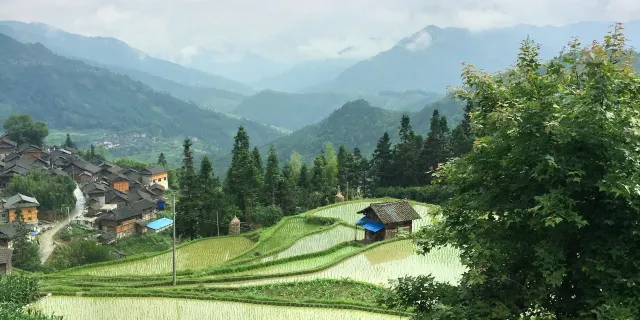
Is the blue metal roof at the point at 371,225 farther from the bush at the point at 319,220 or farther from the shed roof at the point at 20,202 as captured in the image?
the shed roof at the point at 20,202

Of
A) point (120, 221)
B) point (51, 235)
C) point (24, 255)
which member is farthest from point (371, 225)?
point (51, 235)

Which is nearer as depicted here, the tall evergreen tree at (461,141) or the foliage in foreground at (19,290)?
the foliage in foreground at (19,290)

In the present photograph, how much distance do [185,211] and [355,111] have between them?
120273 mm

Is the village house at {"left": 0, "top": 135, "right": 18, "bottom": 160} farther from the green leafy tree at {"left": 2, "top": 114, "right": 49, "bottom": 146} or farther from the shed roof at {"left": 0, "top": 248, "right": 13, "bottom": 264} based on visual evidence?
the shed roof at {"left": 0, "top": 248, "right": 13, "bottom": 264}

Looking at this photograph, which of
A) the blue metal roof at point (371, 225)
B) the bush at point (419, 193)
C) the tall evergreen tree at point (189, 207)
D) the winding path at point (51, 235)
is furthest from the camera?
the bush at point (419, 193)

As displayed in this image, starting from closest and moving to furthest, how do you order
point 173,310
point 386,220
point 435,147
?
point 173,310
point 386,220
point 435,147

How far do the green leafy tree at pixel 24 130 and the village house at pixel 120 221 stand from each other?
143 ft

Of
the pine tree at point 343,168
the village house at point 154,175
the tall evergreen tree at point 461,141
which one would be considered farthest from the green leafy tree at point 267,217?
the village house at point 154,175

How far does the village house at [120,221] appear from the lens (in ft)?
170

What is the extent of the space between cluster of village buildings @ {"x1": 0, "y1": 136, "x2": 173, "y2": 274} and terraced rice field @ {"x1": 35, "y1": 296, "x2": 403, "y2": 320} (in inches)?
750

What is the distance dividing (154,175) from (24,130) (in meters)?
27.6

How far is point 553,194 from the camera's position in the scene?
6246 mm

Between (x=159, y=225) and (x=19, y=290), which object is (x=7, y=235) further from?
(x=19, y=290)

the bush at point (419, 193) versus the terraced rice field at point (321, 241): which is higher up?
the bush at point (419, 193)
